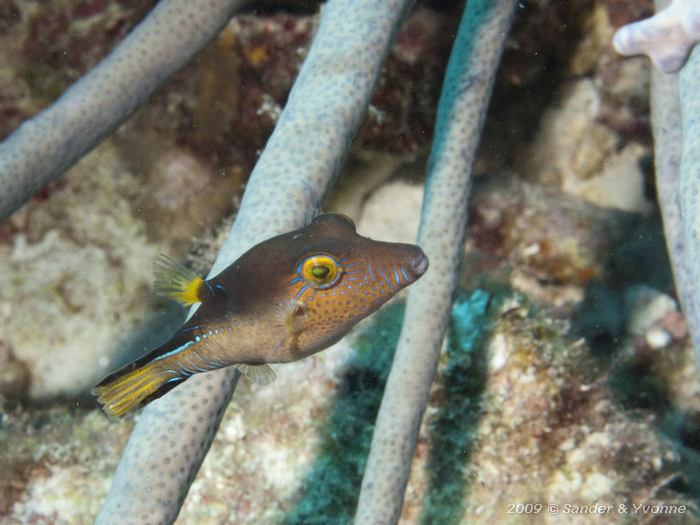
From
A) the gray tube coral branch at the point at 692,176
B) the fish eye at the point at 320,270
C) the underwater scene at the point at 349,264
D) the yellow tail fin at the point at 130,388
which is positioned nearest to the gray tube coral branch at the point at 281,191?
the underwater scene at the point at 349,264

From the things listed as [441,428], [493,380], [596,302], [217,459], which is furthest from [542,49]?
[217,459]

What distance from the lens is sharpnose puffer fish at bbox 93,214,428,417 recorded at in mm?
1888

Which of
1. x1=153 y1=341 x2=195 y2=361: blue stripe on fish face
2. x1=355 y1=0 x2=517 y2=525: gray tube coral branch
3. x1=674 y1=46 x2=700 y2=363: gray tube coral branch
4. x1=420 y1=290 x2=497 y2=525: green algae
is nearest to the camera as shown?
x1=674 y1=46 x2=700 y2=363: gray tube coral branch

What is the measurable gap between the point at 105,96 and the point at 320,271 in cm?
203

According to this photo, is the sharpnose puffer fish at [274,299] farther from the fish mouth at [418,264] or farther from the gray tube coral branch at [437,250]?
the gray tube coral branch at [437,250]

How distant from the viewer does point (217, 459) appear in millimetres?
4242

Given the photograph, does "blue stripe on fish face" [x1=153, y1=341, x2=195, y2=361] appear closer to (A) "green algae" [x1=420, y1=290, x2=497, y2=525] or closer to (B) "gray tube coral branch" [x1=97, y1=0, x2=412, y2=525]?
(B) "gray tube coral branch" [x1=97, y1=0, x2=412, y2=525]

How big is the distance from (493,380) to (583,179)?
138 inches

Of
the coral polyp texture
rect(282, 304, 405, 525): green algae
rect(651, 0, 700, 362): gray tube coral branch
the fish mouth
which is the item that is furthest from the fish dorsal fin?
rect(651, 0, 700, 362): gray tube coral branch

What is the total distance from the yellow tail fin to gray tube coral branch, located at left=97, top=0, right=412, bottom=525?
0.63 ft

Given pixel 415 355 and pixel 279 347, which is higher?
pixel 279 347

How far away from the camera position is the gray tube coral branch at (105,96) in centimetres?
290

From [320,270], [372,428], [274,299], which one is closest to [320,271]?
[320,270]

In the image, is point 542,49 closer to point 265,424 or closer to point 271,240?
point 265,424
